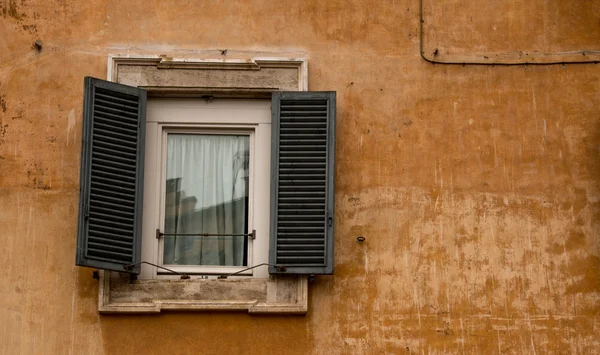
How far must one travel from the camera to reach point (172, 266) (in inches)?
462

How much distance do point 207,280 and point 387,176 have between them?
1704 millimetres

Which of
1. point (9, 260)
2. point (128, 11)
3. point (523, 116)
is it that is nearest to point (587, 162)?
point (523, 116)

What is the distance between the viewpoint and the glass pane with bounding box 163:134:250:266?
38.7 ft

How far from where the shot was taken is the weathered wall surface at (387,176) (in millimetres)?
11414

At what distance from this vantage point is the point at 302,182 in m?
11.6

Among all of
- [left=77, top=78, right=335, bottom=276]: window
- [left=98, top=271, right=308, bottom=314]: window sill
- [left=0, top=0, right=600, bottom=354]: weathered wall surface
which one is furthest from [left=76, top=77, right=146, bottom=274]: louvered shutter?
[left=0, top=0, right=600, bottom=354]: weathered wall surface

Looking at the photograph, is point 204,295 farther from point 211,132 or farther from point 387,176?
point 387,176

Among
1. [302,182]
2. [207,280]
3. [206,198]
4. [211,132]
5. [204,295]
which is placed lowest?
[204,295]

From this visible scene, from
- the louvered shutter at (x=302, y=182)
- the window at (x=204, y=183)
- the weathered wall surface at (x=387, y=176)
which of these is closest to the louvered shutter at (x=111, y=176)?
the window at (x=204, y=183)

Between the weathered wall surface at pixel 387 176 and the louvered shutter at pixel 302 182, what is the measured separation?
8.0 inches

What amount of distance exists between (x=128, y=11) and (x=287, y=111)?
1652 millimetres

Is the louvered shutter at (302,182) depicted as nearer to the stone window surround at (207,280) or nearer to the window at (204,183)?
the window at (204,183)

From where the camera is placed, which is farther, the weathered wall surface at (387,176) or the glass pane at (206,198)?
the glass pane at (206,198)

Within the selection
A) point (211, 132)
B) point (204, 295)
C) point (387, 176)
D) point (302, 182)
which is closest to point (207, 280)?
point (204, 295)
